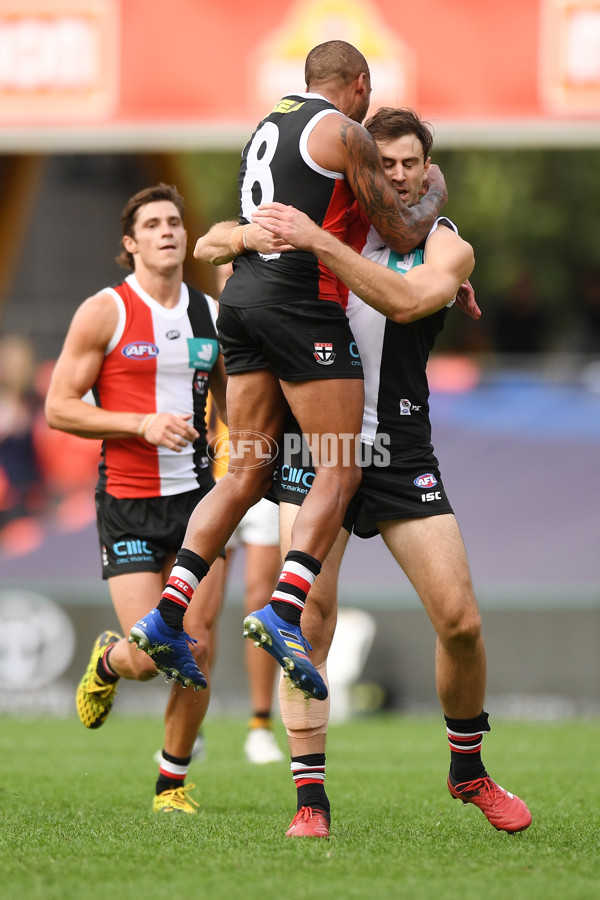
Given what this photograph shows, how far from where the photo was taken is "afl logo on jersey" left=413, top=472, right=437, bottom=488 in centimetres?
527

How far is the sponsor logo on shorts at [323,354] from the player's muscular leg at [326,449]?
A: 0.08 meters

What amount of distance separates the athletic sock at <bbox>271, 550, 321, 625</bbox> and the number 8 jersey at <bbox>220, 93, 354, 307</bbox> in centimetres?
98

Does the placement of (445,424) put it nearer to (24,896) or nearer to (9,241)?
(9,241)

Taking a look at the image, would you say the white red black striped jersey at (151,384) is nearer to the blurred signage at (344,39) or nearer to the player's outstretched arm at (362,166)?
the player's outstretched arm at (362,166)

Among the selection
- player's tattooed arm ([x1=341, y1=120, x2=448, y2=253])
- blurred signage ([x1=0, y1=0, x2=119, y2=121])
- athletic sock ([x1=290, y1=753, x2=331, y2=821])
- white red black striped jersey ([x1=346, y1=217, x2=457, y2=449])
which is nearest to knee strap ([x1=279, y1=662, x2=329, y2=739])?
athletic sock ([x1=290, y1=753, x2=331, y2=821])

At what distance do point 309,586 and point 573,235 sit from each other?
18.1 metres

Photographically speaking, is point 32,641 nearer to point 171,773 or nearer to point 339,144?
point 171,773

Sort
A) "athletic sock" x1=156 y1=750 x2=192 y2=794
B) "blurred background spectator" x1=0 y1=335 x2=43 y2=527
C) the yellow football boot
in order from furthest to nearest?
1. "blurred background spectator" x1=0 y1=335 x2=43 y2=527
2. the yellow football boot
3. "athletic sock" x1=156 y1=750 x2=192 y2=794

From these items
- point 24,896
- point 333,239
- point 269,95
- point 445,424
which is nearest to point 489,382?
point 445,424

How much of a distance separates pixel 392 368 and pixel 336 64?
121 cm

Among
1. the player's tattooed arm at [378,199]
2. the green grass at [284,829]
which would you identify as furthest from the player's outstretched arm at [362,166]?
the green grass at [284,829]

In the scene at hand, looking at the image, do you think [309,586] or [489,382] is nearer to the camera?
[309,586]

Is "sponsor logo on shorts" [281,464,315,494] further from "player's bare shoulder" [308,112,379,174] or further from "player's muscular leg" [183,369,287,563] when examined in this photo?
"player's bare shoulder" [308,112,379,174]

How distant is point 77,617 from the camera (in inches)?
476
